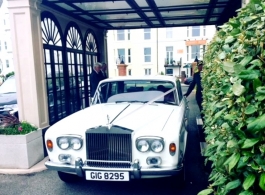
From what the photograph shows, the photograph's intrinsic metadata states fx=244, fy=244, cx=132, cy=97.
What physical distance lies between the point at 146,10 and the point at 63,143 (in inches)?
206

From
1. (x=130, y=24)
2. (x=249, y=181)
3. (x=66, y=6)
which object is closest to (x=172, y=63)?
(x=130, y=24)

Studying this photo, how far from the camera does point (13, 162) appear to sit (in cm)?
483

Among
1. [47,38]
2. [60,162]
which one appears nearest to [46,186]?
[60,162]

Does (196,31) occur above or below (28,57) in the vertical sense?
above

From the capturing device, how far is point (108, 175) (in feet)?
11.0

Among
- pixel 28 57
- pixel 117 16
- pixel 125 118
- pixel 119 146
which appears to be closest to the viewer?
pixel 119 146

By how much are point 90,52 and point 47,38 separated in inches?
142

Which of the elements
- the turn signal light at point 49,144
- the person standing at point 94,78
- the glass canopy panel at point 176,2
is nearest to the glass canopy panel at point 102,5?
the glass canopy panel at point 176,2

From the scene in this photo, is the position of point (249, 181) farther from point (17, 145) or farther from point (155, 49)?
point (155, 49)

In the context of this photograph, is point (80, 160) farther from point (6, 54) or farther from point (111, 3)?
point (6, 54)

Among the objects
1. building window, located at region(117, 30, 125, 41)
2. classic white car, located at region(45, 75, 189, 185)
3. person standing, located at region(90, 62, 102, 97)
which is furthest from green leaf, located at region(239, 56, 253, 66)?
building window, located at region(117, 30, 125, 41)

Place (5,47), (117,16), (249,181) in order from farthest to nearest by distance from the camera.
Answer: (5,47) < (117,16) < (249,181)

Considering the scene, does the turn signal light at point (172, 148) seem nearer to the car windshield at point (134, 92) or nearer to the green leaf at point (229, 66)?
the car windshield at point (134, 92)

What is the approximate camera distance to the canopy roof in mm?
6477
